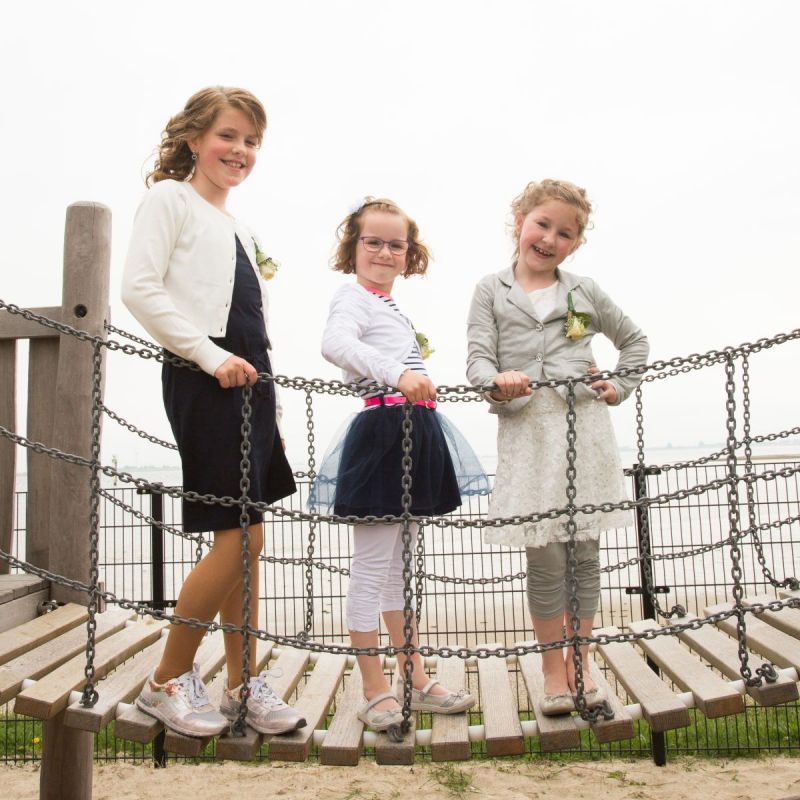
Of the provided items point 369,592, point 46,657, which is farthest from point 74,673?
point 369,592

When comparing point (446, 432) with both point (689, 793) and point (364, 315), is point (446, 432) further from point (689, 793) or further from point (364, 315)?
point (689, 793)

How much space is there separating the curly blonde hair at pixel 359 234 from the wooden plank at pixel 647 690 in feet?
5.09

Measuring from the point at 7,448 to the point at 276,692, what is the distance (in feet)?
5.78

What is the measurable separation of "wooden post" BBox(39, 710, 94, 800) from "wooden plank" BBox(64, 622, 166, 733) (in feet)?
2.85

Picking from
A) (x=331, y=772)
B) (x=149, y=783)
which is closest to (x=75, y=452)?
(x=149, y=783)

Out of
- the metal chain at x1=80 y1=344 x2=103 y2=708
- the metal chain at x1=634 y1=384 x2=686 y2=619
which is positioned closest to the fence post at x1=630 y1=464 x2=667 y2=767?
the metal chain at x1=634 y1=384 x2=686 y2=619

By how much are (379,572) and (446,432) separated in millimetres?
522

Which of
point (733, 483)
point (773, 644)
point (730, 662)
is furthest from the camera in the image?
point (773, 644)

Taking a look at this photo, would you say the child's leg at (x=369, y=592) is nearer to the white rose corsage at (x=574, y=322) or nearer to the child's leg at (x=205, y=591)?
the child's leg at (x=205, y=591)

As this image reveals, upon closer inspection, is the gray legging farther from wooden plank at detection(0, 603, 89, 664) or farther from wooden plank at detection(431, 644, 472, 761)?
wooden plank at detection(0, 603, 89, 664)

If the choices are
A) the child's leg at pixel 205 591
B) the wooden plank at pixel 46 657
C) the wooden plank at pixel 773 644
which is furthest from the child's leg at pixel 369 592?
the wooden plank at pixel 773 644

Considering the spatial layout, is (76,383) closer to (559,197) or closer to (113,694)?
(113,694)

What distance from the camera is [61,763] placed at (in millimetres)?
3432

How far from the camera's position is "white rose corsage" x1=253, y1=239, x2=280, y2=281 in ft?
7.92
